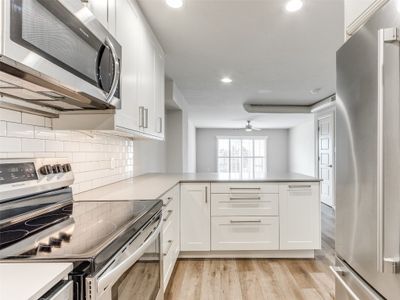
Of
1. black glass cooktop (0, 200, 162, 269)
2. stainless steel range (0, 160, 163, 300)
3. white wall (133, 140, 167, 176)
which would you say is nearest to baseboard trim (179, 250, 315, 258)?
white wall (133, 140, 167, 176)

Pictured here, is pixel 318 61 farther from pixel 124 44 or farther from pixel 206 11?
pixel 124 44

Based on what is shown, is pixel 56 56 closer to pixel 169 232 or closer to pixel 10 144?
pixel 10 144

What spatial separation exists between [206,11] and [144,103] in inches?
33.9

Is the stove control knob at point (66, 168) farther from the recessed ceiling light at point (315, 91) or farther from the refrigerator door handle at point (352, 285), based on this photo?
the recessed ceiling light at point (315, 91)

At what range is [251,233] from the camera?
2.98m

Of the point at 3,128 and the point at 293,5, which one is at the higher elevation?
the point at 293,5

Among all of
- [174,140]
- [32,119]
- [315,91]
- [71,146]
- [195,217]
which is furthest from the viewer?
[174,140]

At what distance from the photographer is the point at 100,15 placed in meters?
1.42

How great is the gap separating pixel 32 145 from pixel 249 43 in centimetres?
207

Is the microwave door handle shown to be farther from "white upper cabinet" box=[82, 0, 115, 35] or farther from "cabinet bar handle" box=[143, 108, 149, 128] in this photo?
"cabinet bar handle" box=[143, 108, 149, 128]

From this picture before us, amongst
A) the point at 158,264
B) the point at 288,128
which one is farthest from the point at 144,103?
the point at 288,128

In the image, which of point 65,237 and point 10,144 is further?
point 10,144

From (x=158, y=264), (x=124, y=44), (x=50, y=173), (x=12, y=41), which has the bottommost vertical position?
(x=158, y=264)

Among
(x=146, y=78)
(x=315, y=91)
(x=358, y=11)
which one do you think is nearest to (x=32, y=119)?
(x=146, y=78)
